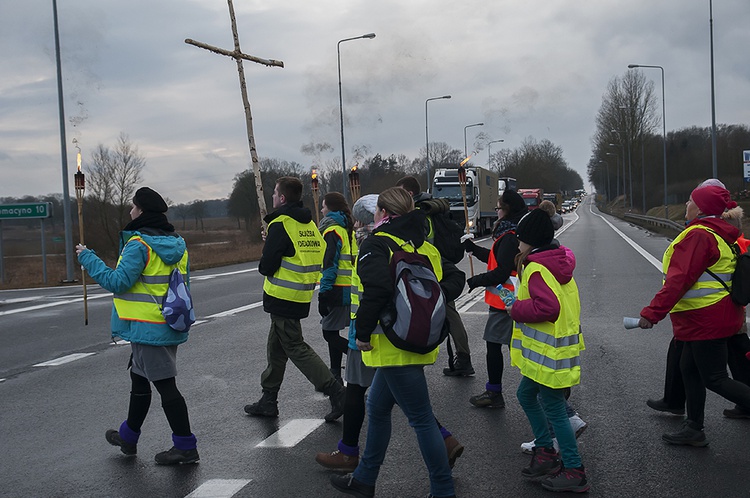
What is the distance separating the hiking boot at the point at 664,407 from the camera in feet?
20.8

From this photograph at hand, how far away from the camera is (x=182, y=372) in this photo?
858 cm

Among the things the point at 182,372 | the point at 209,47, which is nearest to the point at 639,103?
the point at 209,47

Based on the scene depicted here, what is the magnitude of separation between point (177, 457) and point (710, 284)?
3584 mm

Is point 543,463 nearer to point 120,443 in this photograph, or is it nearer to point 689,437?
point 689,437

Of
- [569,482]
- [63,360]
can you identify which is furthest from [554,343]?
[63,360]

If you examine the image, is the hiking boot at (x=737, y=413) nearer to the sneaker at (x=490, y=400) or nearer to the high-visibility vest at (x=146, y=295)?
the sneaker at (x=490, y=400)

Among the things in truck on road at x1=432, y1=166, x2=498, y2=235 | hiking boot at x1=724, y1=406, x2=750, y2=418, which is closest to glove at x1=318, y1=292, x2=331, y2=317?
hiking boot at x1=724, y1=406, x2=750, y2=418

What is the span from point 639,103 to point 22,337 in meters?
83.3

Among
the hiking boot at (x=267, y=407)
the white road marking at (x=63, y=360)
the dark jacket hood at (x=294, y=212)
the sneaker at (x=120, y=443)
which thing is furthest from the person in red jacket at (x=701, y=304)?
the white road marking at (x=63, y=360)

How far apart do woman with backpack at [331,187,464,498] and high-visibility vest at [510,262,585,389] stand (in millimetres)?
688

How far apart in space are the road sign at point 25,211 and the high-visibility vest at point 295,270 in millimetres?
23652

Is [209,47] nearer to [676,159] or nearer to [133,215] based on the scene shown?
[133,215]

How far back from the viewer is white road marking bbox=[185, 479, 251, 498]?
4.74 m

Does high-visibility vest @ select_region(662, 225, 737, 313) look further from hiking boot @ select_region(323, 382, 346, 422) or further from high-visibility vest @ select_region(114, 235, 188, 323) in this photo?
high-visibility vest @ select_region(114, 235, 188, 323)
